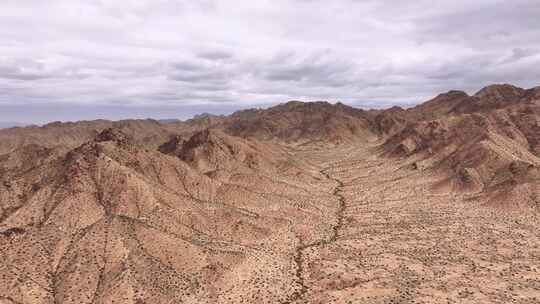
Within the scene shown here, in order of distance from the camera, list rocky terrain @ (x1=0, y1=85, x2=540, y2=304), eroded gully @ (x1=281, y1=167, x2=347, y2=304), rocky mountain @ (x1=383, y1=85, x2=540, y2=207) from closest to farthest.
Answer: rocky terrain @ (x1=0, y1=85, x2=540, y2=304) → eroded gully @ (x1=281, y1=167, x2=347, y2=304) → rocky mountain @ (x1=383, y1=85, x2=540, y2=207)

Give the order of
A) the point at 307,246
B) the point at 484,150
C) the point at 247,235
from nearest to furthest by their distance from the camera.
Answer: the point at 247,235, the point at 307,246, the point at 484,150

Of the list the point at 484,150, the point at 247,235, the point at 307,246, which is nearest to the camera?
the point at 247,235

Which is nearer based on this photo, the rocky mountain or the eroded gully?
the eroded gully

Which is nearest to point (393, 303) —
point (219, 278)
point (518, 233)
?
point (219, 278)

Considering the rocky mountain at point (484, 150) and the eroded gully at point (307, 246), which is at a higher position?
the rocky mountain at point (484, 150)

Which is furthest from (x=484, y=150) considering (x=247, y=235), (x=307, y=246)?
(x=247, y=235)

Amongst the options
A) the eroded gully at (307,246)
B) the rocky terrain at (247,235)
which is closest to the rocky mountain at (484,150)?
the rocky terrain at (247,235)

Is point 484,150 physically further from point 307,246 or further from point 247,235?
point 247,235

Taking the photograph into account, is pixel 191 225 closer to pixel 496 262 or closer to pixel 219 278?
pixel 219 278

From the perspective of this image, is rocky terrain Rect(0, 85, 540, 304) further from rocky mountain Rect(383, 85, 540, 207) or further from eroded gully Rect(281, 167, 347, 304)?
rocky mountain Rect(383, 85, 540, 207)

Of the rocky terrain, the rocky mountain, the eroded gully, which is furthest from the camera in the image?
the rocky mountain

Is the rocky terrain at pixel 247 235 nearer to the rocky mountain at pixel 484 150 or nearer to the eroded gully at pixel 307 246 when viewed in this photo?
the eroded gully at pixel 307 246

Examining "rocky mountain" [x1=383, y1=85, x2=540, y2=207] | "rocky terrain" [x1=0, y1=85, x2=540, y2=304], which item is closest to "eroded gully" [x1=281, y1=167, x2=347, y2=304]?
"rocky terrain" [x1=0, y1=85, x2=540, y2=304]

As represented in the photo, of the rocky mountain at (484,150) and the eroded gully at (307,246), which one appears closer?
the eroded gully at (307,246)
